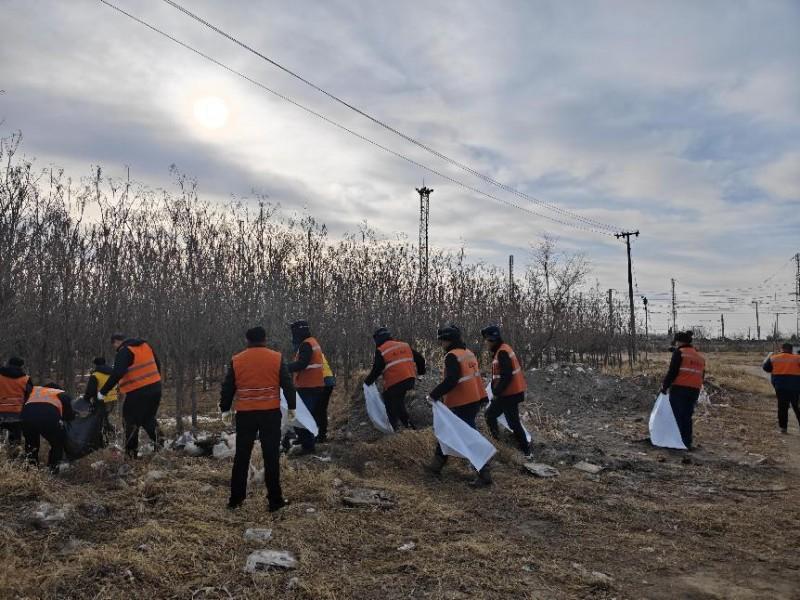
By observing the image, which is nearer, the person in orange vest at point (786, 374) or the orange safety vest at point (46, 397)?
the orange safety vest at point (46, 397)

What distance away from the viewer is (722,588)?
4.21 meters

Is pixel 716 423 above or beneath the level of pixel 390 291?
beneath

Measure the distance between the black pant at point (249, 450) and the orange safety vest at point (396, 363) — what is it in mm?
3110

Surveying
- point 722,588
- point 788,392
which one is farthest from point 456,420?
point 788,392

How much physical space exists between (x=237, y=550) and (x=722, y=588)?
3.40 m

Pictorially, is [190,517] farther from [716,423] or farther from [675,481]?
[716,423]

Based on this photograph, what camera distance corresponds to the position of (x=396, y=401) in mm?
8836

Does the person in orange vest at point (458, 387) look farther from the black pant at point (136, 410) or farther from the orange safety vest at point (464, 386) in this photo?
the black pant at point (136, 410)

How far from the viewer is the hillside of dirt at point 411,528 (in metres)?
4.12

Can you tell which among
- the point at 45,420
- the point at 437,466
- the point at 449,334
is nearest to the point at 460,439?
the point at 437,466

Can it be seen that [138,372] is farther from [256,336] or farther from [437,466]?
[437,466]

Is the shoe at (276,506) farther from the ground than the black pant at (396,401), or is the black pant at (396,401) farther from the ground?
the black pant at (396,401)

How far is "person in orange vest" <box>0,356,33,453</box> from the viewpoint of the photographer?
24.9 feet

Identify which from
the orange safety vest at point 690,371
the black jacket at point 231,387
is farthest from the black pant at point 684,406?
the black jacket at point 231,387
